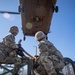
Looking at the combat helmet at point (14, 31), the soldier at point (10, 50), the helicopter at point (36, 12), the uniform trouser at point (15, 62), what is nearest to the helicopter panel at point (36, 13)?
the helicopter at point (36, 12)

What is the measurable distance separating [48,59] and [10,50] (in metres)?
1.28

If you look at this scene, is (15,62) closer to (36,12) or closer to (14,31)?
(14,31)

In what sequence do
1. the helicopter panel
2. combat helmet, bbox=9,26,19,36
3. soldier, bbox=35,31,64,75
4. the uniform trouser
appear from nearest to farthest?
soldier, bbox=35,31,64,75, the uniform trouser, combat helmet, bbox=9,26,19,36, the helicopter panel

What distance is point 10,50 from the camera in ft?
18.2

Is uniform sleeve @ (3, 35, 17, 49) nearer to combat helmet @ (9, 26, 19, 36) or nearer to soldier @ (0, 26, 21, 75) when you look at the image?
soldier @ (0, 26, 21, 75)

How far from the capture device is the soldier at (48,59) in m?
4.74

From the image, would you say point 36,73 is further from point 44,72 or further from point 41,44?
point 41,44

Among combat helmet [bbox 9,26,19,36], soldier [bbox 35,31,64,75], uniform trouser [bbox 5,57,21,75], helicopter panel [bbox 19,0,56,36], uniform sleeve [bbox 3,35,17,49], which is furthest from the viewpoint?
helicopter panel [bbox 19,0,56,36]

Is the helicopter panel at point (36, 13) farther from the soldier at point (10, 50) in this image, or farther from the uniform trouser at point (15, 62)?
the uniform trouser at point (15, 62)

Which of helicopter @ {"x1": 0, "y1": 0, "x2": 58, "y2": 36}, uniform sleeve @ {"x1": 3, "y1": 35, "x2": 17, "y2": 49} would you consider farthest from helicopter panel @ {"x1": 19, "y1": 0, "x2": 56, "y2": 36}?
uniform sleeve @ {"x1": 3, "y1": 35, "x2": 17, "y2": 49}

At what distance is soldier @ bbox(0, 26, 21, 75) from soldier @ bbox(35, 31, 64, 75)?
588 millimetres

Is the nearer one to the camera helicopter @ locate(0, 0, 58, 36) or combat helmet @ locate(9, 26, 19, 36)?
combat helmet @ locate(9, 26, 19, 36)

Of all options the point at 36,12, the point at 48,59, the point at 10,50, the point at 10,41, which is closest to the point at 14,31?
the point at 10,41

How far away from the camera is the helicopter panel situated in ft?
35.5
